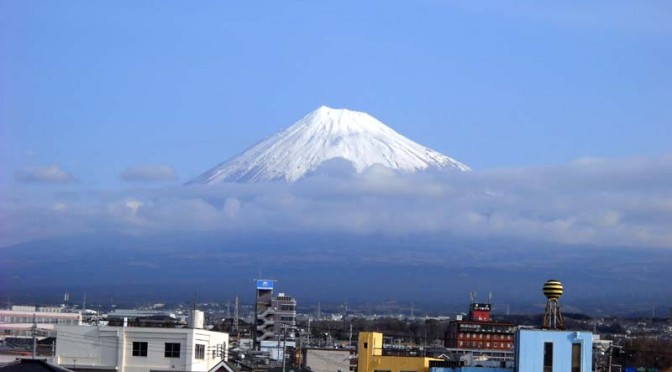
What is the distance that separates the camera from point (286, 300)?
468 ft

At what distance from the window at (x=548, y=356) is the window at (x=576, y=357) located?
61 cm

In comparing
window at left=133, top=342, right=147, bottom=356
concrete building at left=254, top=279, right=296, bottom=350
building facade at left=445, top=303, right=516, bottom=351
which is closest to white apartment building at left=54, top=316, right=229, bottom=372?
window at left=133, top=342, right=147, bottom=356

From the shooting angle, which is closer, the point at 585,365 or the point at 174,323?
the point at 585,365

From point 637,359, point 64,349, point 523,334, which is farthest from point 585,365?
point 637,359

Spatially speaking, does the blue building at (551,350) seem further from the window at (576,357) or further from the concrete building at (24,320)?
the concrete building at (24,320)

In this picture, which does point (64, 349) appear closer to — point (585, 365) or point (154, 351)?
point (154, 351)

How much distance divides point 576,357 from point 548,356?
0.77 meters

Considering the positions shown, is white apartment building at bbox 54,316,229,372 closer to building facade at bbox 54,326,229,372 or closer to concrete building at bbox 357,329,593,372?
building facade at bbox 54,326,229,372

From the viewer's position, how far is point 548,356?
4338 cm

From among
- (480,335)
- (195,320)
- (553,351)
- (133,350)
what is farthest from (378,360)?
(480,335)

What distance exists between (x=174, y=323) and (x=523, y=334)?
15.8m

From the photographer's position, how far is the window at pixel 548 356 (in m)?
43.3

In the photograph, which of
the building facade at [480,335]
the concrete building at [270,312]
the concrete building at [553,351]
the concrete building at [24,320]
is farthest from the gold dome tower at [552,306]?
the concrete building at [270,312]

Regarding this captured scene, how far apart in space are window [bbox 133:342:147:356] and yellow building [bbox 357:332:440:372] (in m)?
8.05
